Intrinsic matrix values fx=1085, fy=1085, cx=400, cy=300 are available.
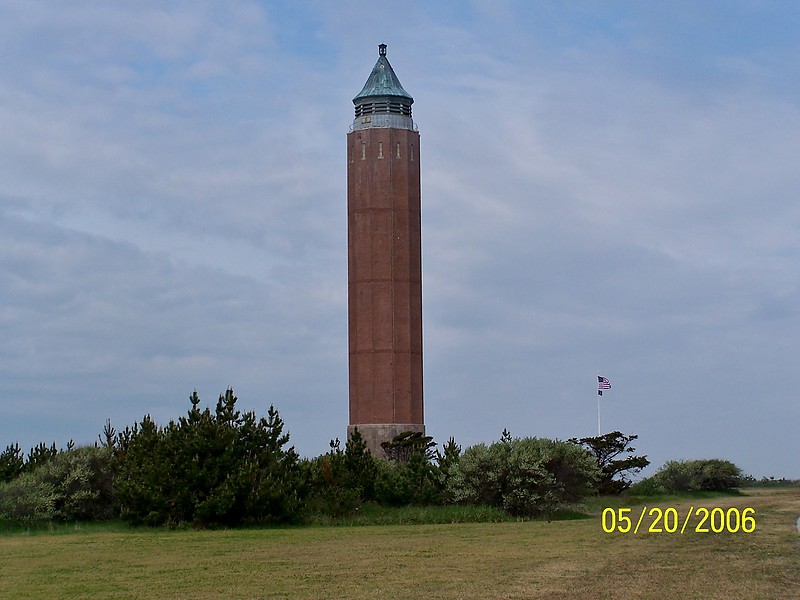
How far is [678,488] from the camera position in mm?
46375

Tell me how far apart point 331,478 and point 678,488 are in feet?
69.6

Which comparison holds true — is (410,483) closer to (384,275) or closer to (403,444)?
(403,444)

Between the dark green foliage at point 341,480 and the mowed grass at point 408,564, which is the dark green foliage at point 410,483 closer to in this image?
the dark green foliage at point 341,480

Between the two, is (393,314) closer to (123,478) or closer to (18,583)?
(123,478)

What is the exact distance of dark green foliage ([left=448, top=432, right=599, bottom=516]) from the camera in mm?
29906

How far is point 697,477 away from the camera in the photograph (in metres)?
46.7

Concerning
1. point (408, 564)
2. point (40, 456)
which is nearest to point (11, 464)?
point (40, 456)

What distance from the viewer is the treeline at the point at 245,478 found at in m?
27.1

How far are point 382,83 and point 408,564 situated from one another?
38.7m

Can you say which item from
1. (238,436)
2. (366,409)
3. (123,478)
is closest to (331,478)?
(238,436)

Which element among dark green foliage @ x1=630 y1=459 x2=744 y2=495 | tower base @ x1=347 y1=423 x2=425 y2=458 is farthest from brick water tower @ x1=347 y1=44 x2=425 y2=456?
dark green foliage @ x1=630 y1=459 x2=744 y2=495

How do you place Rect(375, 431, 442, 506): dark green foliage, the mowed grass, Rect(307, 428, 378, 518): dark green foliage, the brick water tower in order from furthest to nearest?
the brick water tower < Rect(375, 431, 442, 506): dark green foliage < Rect(307, 428, 378, 518): dark green foliage < the mowed grass

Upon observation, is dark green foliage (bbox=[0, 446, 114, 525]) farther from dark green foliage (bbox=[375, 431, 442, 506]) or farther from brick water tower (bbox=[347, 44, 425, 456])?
brick water tower (bbox=[347, 44, 425, 456])

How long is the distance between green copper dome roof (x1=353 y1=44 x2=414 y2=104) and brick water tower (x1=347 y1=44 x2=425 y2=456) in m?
0.40
